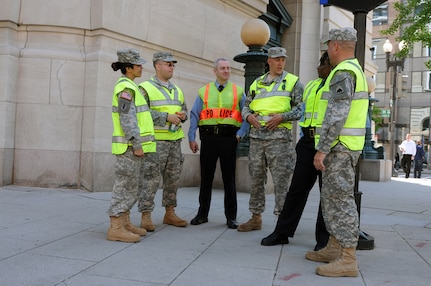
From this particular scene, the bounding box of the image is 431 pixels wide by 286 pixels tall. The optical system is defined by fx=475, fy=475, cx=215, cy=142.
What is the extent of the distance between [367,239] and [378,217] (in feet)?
8.26

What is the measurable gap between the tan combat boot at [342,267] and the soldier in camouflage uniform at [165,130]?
2237mm

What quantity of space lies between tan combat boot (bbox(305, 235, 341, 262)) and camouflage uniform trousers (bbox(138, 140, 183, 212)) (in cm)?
200

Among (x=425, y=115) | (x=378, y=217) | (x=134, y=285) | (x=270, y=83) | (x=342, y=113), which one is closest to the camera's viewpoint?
(x=134, y=285)

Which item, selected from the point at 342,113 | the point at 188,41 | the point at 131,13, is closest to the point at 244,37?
the point at 188,41

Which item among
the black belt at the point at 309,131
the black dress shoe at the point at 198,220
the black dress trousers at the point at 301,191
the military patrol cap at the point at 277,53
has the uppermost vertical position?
the military patrol cap at the point at 277,53

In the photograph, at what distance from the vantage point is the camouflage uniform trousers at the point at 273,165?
212 inches

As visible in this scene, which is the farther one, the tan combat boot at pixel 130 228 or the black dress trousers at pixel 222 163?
the black dress trousers at pixel 222 163

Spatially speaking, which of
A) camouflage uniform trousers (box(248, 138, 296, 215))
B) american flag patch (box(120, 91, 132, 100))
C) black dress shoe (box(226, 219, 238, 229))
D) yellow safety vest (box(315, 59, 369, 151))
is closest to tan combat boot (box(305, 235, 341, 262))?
yellow safety vest (box(315, 59, 369, 151))

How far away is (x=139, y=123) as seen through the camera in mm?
4980

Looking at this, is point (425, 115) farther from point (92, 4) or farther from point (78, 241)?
point (78, 241)

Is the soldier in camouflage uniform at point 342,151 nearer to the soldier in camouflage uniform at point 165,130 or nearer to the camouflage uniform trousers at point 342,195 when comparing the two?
the camouflage uniform trousers at point 342,195

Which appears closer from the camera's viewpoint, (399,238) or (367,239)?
(367,239)

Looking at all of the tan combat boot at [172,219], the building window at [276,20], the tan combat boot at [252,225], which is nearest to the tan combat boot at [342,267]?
the tan combat boot at [252,225]

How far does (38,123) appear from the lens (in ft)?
27.2
